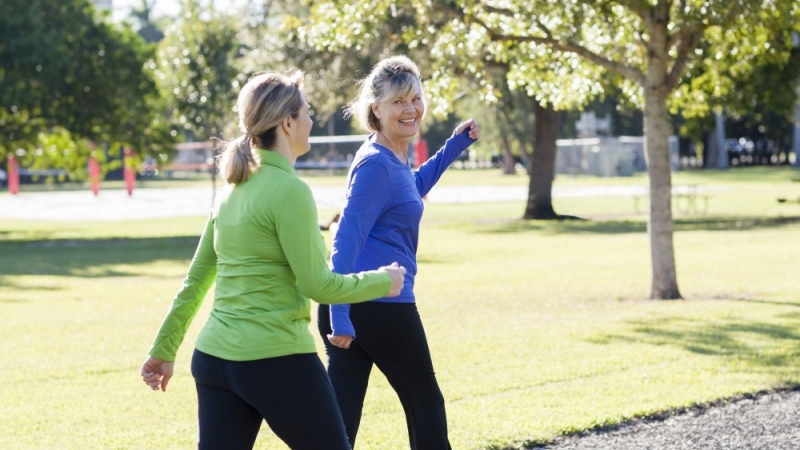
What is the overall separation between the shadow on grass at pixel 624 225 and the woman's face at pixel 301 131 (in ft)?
79.0

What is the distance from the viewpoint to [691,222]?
101 ft

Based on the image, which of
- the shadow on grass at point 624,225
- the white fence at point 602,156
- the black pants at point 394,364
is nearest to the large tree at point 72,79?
the shadow on grass at point 624,225

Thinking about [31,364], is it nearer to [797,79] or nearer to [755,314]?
[755,314]

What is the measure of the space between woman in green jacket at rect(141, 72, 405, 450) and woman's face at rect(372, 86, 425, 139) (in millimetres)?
936

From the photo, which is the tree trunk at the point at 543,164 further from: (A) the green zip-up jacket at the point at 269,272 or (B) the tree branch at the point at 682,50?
(A) the green zip-up jacket at the point at 269,272

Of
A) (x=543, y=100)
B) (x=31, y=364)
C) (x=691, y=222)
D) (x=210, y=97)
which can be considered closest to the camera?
(x=31, y=364)

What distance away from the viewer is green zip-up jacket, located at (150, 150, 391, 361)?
4.02 meters

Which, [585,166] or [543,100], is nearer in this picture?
[543,100]

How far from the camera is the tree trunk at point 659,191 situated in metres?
14.3

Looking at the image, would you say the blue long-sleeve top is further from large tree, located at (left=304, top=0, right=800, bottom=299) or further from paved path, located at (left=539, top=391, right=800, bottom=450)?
large tree, located at (left=304, top=0, right=800, bottom=299)

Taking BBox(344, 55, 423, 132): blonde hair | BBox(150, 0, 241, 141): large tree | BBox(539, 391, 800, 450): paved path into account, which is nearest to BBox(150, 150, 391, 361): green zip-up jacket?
BBox(344, 55, 423, 132): blonde hair

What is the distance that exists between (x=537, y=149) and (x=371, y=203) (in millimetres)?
27831

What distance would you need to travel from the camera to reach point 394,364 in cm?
507

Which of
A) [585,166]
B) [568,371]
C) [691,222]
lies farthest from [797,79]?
[585,166]
